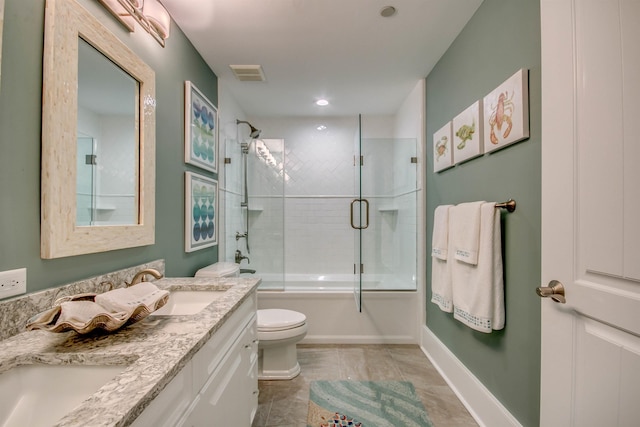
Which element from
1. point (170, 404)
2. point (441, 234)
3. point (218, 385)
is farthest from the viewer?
point (441, 234)

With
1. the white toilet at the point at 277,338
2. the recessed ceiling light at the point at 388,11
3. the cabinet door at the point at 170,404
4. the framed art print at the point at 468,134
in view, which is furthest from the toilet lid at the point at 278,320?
the recessed ceiling light at the point at 388,11

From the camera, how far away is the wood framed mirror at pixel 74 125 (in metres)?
1.03

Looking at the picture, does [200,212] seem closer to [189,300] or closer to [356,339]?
[189,300]

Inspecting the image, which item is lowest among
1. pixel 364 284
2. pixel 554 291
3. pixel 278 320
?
pixel 278 320

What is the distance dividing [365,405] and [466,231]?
50.0 inches

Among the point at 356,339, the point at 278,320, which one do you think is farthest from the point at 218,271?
the point at 356,339

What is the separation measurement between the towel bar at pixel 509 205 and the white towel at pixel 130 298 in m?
1.57

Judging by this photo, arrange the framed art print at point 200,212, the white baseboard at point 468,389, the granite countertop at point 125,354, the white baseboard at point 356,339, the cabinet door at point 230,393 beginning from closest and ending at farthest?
1. the granite countertop at point 125,354
2. the cabinet door at point 230,393
3. the white baseboard at point 468,389
4. the framed art print at point 200,212
5. the white baseboard at point 356,339

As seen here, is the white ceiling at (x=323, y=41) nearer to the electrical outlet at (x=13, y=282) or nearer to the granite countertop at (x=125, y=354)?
the electrical outlet at (x=13, y=282)

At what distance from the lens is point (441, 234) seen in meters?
2.10

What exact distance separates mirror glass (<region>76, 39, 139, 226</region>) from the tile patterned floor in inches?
56.5

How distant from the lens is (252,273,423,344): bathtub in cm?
294

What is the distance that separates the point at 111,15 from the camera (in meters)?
1.36

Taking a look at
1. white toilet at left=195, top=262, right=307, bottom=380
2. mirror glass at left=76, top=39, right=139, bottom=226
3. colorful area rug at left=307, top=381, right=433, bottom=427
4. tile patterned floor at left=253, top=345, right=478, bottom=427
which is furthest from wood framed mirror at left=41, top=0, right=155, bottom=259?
colorful area rug at left=307, top=381, right=433, bottom=427
